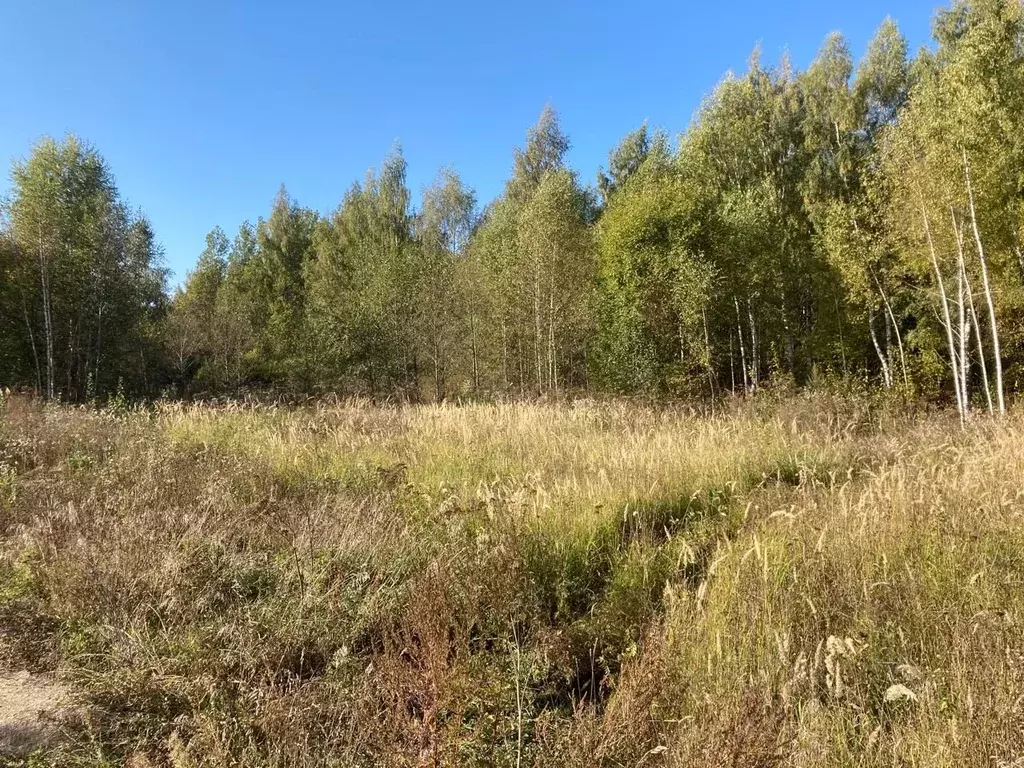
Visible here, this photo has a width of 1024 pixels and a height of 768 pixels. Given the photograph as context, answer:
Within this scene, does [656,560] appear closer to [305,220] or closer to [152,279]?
[152,279]

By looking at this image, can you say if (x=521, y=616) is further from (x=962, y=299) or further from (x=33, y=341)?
(x=33, y=341)

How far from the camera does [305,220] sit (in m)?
41.6

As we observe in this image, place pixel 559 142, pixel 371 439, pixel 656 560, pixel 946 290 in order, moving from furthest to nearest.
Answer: pixel 559 142 → pixel 946 290 → pixel 371 439 → pixel 656 560

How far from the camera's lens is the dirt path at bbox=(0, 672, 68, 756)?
1.98 metres

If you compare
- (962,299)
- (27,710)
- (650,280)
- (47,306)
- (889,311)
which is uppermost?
(47,306)

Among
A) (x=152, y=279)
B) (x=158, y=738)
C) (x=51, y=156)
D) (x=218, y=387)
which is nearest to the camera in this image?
(x=158, y=738)

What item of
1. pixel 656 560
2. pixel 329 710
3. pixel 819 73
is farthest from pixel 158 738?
pixel 819 73

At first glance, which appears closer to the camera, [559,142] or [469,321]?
[469,321]

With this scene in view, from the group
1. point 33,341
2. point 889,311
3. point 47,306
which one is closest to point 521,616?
point 889,311

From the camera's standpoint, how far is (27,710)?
2.16m

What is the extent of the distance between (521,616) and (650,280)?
1656cm

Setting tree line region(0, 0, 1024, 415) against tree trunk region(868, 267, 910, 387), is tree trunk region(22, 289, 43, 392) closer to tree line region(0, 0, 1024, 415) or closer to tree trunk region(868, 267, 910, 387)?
tree line region(0, 0, 1024, 415)

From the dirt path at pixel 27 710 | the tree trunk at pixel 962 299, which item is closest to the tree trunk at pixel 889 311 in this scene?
the tree trunk at pixel 962 299

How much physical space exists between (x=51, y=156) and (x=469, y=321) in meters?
17.8
